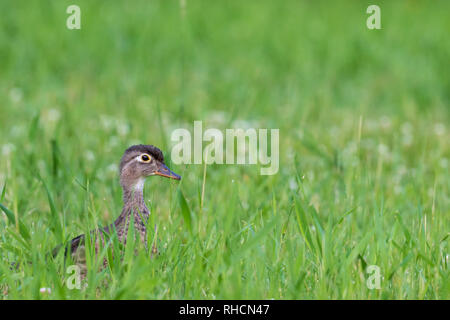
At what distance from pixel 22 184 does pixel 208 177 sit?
66.6 inches

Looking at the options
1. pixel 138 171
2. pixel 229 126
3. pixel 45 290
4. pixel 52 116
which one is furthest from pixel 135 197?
pixel 52 116

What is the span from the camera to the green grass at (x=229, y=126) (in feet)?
13.2

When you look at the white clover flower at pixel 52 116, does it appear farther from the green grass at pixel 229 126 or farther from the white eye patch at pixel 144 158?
the white eye patch at pixel 144 158

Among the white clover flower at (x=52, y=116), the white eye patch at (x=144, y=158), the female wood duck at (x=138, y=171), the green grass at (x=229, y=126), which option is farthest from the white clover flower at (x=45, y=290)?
the white clover flower at (x=52, y=116)

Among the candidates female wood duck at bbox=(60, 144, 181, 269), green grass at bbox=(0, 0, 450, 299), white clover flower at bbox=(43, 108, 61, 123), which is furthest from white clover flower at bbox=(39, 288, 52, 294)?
white clover flower at bbox=(43, 108, 61, 123)

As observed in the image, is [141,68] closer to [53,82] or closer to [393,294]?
[53,82]

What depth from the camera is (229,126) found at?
6199mm

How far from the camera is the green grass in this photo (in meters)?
4.02

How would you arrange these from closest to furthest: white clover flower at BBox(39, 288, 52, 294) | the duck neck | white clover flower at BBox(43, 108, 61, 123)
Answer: white clover flower at BBox(39, 288, 52, 294), the duck neck, white clover flower at BBox(43, 108, 61, 123)

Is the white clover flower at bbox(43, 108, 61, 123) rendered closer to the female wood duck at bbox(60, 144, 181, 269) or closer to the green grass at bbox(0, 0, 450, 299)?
the green grass at bbox(0, 0, 450, 299)
